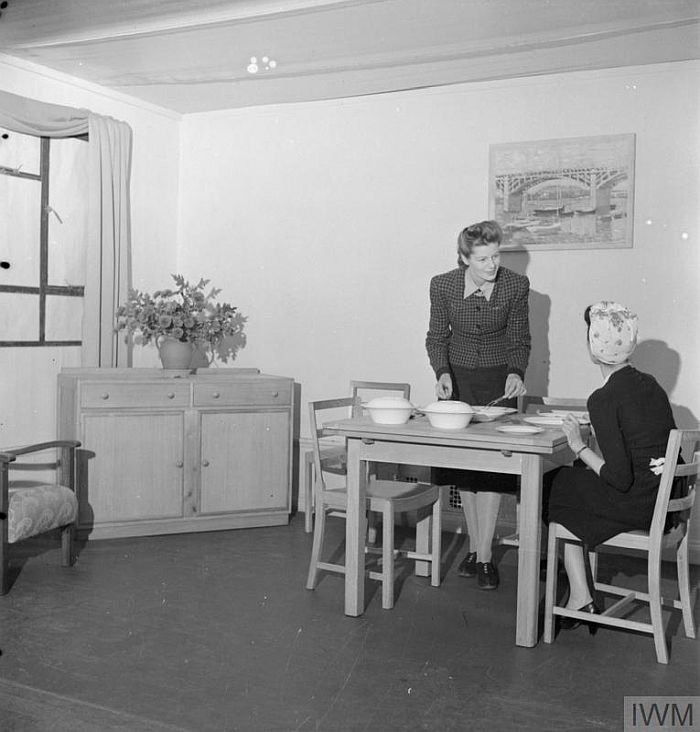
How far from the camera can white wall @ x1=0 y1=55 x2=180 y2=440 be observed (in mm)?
5180

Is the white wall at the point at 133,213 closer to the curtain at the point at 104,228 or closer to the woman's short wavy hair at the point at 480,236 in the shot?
the curtain at the point at 104,228

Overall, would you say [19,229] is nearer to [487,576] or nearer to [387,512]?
[387,512]

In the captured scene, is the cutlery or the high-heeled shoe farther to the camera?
the cutlery

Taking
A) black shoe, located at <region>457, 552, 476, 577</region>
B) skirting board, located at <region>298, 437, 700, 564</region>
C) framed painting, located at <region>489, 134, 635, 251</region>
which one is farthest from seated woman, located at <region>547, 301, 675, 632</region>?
skirting board, located at <region>298, 437, 700, 564</region>

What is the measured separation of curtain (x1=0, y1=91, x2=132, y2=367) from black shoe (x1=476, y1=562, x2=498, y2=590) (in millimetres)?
2718

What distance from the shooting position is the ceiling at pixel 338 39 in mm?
4262

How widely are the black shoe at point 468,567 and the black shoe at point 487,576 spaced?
14 cm

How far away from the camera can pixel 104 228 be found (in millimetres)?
5582

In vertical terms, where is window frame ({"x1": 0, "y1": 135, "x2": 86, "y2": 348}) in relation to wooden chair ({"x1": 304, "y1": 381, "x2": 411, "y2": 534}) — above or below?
above

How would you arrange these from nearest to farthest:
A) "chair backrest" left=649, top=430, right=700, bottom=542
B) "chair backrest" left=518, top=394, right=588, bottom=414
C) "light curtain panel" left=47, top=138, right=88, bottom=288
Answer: "chair backrest" left=649, top=430, right=700, bottom=542 → "chair backrest" left=518, top=394, right=588, bottom=414 → "light curtain panel" left=47, top=138, right=88, bottom=288

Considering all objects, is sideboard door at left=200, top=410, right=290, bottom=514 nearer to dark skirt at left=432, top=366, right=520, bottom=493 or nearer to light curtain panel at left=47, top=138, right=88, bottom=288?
light curtain panel at left=47, top=138, right=88, bottom=288

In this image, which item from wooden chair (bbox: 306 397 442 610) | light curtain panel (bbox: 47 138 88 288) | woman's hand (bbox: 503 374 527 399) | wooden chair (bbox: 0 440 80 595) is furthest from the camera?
light curtain panel (bbox: 47 138 88 288)

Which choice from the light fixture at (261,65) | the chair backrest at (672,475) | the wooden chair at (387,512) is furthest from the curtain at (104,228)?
the chair backrest at (672,475)

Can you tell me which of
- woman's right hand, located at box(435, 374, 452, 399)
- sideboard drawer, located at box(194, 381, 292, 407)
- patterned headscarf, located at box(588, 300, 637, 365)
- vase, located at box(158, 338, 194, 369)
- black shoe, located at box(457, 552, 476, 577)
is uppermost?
patterned headscarf, located at box(588, 300, 637, 365)
